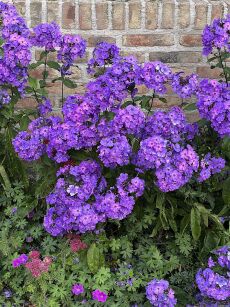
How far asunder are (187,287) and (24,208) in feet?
3.34

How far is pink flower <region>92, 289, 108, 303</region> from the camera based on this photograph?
9.29 feet

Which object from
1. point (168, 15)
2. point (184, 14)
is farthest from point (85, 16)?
point (184, 14)

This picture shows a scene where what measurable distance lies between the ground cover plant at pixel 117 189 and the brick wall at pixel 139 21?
52 centimetres

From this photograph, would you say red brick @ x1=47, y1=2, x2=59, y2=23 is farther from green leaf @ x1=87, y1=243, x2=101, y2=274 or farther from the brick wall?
green leaf @ x1=87, y1=243, x2=101, y2=274

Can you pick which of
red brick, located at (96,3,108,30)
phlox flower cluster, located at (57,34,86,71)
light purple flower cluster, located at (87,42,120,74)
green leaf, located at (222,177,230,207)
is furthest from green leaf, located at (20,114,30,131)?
green leaf, located at (222,177,230,207)

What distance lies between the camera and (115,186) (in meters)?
2.90

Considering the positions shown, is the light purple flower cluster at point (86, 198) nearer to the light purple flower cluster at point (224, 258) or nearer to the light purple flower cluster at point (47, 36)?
the light purple flower cluster at point (224, 258)

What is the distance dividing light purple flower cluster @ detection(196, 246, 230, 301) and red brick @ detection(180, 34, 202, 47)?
158 cm

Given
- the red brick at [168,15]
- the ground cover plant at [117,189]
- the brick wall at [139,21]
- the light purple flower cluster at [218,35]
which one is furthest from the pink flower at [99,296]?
the red brick at [168,15]

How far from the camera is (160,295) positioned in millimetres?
2607

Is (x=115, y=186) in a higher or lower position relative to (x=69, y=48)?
lower

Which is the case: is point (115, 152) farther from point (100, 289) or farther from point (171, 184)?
point (100, 289)

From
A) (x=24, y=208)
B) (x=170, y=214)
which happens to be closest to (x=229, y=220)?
(x=170, y=214)

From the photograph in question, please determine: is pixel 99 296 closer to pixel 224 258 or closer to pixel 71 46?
pixel 224 258
